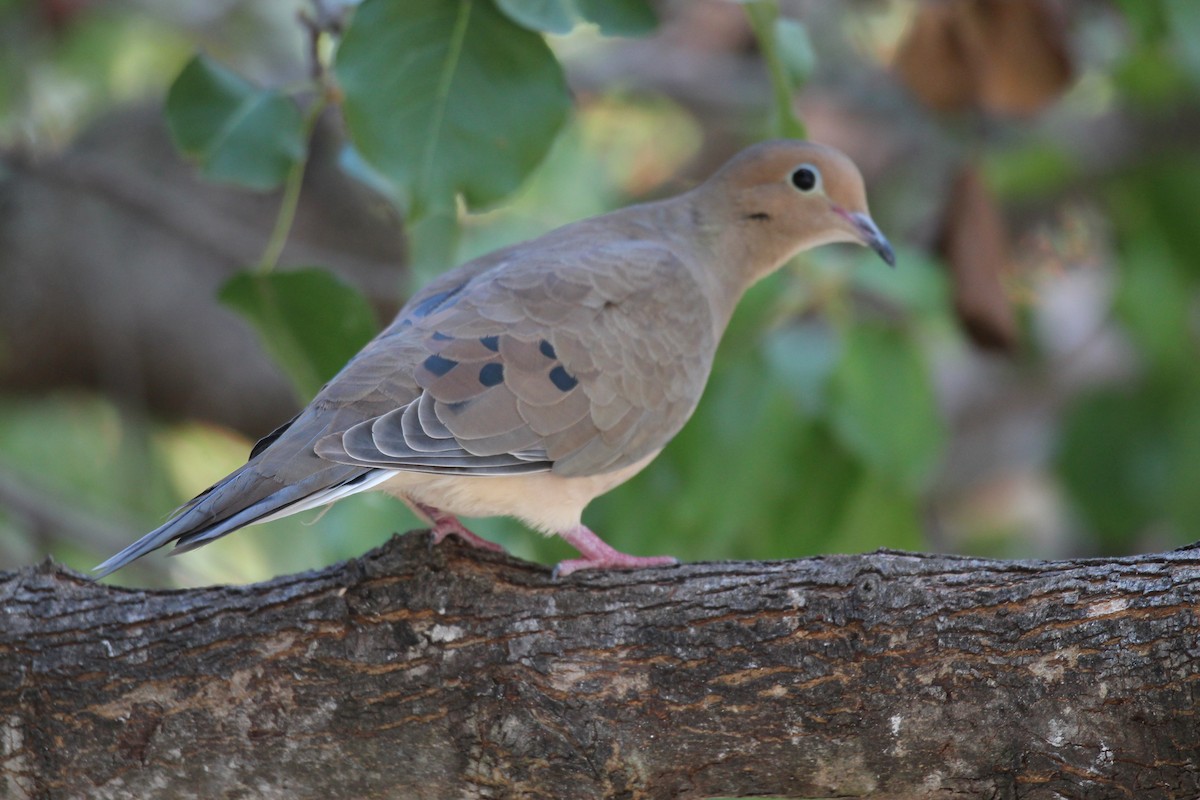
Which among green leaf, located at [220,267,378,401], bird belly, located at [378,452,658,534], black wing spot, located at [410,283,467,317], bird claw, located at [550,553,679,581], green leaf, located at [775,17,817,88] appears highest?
green leaf, located at [775,17,817,88]

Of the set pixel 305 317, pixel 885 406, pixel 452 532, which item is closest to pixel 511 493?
pixel 452 532

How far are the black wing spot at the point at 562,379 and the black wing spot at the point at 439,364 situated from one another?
0.20m

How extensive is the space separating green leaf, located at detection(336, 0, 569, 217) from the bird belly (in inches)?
24.2

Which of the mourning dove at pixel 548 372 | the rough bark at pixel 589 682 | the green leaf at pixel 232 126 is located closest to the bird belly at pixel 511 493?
the mourning dove at pixel 548 372

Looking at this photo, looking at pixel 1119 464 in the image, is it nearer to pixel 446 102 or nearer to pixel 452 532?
pixel 446 102

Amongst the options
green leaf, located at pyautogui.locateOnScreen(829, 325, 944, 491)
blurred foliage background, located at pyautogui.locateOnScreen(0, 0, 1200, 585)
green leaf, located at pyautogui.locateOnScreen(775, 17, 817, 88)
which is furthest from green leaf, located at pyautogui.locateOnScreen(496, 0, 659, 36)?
green leaf, located at pyautogui.locateOnScreen(829, 325, 944, 491)

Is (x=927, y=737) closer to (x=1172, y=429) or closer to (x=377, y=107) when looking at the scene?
(x=377, y=107)

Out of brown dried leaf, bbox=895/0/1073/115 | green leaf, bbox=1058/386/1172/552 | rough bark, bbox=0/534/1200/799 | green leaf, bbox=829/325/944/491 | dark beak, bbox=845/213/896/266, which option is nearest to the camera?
rough bark, bbox=0/534/1200/799

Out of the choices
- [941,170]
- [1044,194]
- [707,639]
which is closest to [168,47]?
[941,170]

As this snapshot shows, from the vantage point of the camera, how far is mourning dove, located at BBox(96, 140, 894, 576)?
2219 millimetres

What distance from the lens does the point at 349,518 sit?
12.1 feet

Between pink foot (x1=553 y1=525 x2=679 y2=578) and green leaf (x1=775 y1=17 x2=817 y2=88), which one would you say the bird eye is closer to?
green leaf (x1=775 y1=17 x2=817 y2=88)

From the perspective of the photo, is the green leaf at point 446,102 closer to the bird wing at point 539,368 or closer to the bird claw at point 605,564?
the bird wing at point 539,368

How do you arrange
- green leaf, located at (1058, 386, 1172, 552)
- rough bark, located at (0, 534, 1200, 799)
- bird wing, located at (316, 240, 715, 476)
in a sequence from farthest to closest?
green leaf, located at (1058, 386, 1172, 552)
bird wing, located at (316, 240, 715, 476)
rough bark, located at (0, 534, 1200, 799)
